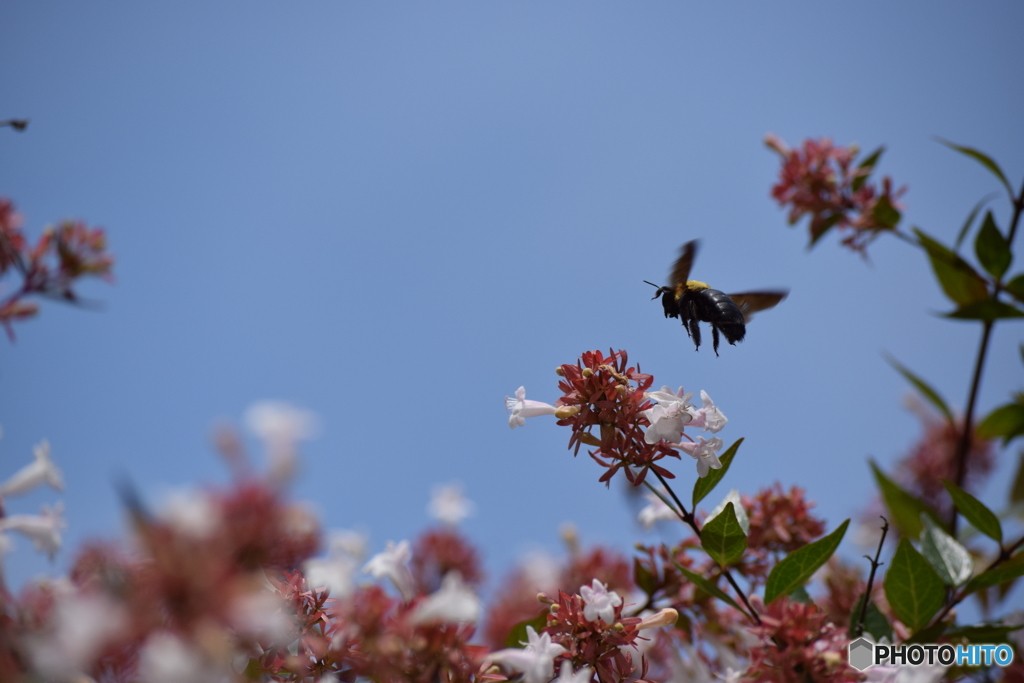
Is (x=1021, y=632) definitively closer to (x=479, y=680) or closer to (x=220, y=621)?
(x=479, y=680)

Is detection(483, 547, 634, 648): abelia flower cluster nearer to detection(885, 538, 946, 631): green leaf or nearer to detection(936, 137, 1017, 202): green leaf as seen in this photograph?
detection(885, 538, 946, 631): green leaf

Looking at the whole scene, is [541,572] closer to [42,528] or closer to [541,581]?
[541,581]

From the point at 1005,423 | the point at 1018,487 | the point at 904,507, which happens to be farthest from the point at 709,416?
the point at 1018,487

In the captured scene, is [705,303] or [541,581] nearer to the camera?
[705,303]

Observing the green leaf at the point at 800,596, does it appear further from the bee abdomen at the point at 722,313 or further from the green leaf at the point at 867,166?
the green leaf at the point at 867,166

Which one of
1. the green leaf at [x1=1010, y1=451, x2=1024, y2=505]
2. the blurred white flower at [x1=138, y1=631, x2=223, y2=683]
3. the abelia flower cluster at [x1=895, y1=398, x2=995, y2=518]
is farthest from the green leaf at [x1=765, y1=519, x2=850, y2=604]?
the abelia flower cluster at [x1=895, y1=398, x2=995, y2=518]

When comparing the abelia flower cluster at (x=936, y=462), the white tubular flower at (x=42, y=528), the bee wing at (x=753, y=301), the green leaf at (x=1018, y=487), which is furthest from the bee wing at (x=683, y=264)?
the abelia flower cluster at (x=936, y=462)
